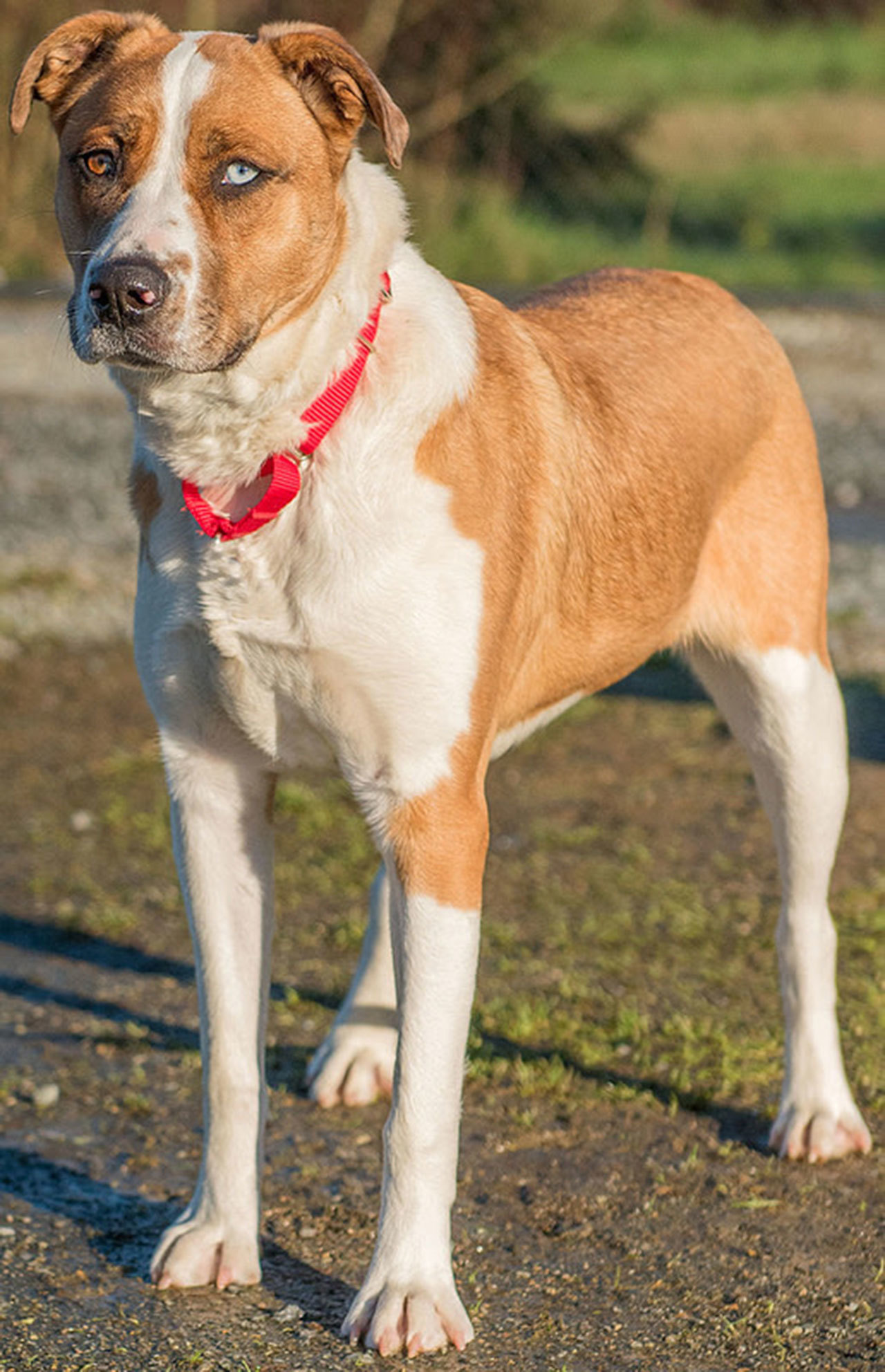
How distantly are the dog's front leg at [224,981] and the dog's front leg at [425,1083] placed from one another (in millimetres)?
355

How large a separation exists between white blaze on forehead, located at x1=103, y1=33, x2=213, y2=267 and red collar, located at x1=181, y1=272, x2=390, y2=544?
0.38m

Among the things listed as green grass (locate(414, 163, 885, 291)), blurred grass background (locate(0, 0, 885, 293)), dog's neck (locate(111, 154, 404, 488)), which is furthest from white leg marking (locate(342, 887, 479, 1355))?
green grass (locate(414, 163, 885, 291))

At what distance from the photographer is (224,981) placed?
360 centimetres

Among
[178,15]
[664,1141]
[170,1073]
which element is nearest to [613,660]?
[664,1141]

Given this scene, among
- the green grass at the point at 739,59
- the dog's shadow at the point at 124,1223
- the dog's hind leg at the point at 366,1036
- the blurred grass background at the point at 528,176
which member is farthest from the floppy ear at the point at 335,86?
the green grass at the point at 739,59

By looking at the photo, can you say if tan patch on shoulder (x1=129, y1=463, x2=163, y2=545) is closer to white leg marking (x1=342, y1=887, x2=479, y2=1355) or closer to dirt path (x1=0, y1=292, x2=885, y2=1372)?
white leg marking (x1=342, y1=887, x2=479, y2=1355)

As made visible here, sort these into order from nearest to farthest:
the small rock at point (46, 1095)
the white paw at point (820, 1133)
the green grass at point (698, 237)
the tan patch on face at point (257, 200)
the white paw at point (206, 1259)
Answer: the tan patch on face at point (257, 200) → the white paw at point (206, 1259) → the white paw at point (820, 1133) → the small rock at point (46, 1095) → the green grass at point (698, 237)

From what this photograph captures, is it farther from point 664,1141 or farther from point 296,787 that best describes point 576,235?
point 664,1141

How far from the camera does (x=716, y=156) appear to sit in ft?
79.3

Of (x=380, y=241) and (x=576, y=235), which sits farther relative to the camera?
(x=576, y=235)

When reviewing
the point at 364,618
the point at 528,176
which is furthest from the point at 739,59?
the point at 364,618

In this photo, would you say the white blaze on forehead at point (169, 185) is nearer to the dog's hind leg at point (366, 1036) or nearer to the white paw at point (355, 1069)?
the dog's hind leg at point (366, 1036)

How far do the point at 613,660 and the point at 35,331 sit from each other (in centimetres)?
1004

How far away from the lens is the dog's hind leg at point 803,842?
413cm
